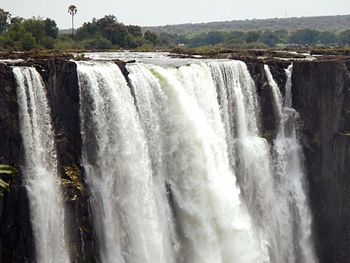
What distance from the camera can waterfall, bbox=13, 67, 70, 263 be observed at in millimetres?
23938

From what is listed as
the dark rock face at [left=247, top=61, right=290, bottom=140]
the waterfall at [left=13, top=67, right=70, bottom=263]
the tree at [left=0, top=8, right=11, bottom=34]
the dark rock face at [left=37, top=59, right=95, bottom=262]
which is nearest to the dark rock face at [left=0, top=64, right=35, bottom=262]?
the waterfall at [left=13, top=67, right=70, bottom=263]

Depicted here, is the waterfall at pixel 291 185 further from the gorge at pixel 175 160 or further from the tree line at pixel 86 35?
the tree line at pixel 86 35

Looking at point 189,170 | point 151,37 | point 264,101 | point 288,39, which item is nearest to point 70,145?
point 189,170

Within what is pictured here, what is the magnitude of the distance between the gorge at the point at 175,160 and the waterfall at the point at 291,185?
0.23ft

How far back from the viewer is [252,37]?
129 m

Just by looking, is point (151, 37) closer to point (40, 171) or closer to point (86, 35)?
point (86, 35)

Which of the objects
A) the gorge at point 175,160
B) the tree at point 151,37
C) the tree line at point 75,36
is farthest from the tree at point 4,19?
the gorge at point 175,160

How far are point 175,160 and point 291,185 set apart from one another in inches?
423

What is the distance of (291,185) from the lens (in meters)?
37.6

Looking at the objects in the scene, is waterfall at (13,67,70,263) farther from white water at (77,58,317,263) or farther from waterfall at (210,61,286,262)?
waterfall at (210,61,286,262)

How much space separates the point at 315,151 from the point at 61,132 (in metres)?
17.7

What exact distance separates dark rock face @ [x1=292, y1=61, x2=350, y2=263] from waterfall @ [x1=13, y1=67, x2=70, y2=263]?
18.0m

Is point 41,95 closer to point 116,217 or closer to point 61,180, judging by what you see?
point 61,180

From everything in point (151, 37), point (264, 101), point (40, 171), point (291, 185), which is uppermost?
point (151, 37)
